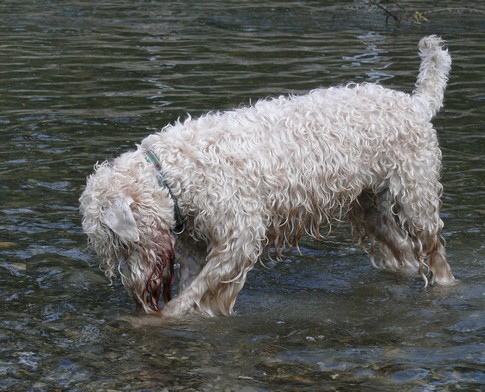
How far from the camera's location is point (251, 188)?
19.9 feet

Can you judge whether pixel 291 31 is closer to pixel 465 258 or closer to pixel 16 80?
pixel 16 80

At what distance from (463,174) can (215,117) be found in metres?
3.54

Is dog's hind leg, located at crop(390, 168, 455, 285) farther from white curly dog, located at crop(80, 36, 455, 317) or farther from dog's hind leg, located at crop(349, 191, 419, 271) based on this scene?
dog's hind leg, located at crop(349, 191, 419, 271)

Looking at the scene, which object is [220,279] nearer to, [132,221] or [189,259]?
[189,259]

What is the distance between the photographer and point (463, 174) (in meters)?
9.13

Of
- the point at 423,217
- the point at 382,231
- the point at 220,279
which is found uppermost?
the point at 423,217

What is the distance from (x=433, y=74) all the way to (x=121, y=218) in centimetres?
274

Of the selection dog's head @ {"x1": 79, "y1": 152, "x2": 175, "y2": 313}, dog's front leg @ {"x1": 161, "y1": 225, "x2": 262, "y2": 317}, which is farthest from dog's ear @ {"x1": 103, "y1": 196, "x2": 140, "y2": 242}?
dog's front leg @ {"x1": 161, "y1": 225, "x2": 262, "y2": 317}

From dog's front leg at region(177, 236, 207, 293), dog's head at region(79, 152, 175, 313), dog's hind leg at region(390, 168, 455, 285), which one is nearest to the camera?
dog's head at region(79, 152, 175, 313)

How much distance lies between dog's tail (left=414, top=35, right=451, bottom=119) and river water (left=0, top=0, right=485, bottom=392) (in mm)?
1286

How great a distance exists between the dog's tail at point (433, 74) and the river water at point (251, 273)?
Answer: 129cm

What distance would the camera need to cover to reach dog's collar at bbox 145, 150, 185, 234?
5918mm

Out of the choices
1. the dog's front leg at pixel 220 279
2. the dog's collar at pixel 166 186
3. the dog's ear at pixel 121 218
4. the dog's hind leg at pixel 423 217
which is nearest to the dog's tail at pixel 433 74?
the dog's hind leg at pixel 423 217

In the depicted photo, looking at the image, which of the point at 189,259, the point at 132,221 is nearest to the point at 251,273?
the point at 189,259
